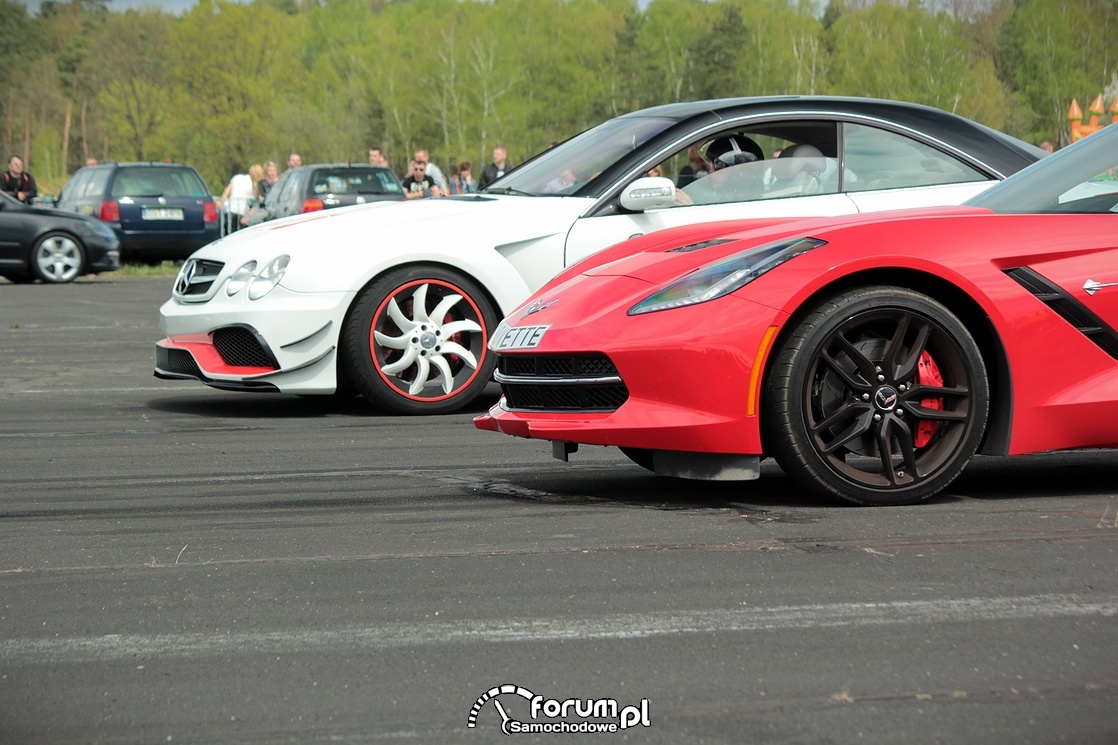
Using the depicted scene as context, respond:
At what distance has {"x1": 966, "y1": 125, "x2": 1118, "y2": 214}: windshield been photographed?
522 cm

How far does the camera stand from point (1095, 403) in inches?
193

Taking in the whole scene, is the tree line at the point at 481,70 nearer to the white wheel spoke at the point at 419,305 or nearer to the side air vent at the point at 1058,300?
the white wheel spoke at the point at 419,305

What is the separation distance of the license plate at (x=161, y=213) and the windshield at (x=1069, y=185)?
2044 cm

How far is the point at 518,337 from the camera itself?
5.39 metres

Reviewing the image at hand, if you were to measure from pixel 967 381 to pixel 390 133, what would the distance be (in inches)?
3894

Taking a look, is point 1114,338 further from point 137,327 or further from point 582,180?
point 137,327

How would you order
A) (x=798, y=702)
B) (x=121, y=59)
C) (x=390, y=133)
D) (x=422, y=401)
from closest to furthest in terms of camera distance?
(x=798, y=702) < (x=422, y=401) < (x=121, y=59) < (x=390, y=133)

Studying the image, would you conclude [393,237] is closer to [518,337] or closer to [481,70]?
[518,337]

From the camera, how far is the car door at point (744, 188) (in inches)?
296

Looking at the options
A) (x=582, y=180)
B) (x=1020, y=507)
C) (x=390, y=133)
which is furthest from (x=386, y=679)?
(x=390, y=133)

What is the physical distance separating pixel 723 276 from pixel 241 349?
11.1ft
